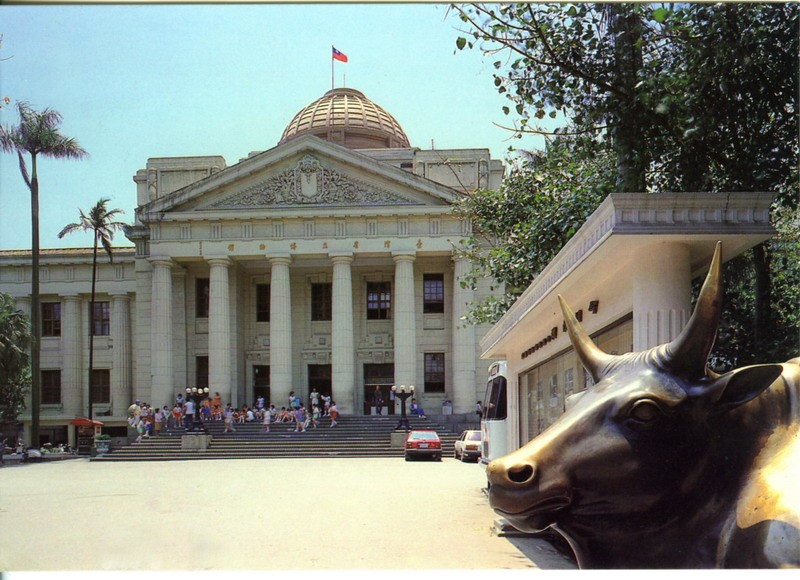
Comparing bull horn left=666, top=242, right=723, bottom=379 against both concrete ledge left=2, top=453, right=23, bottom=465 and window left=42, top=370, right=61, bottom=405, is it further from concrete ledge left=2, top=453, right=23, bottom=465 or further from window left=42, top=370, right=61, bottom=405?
window left=42, top=370, right=61, bottom=405

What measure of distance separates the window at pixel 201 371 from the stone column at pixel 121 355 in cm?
380

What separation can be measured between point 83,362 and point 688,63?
45.4 m

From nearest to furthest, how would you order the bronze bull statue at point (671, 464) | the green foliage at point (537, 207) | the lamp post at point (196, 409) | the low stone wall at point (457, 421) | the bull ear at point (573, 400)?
the bronze bull statue at point (671, 464)
the bull ear at point (573, 400)
the green foliage at point (537, 207)
the lamp post at point (196, 409)
the low stone wall at point (457, 421)

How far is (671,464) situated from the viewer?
320cm

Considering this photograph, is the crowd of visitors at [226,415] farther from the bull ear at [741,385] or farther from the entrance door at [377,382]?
the bull ear at [741,385]

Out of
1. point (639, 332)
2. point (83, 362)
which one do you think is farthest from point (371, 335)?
point (639, 332)

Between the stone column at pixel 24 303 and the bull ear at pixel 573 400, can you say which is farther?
the stone column at pixel 24 303

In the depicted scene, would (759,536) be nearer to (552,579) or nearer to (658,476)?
(658,476)

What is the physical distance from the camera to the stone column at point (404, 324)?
4584 cm

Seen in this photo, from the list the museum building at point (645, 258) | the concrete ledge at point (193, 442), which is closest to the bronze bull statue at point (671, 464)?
the museum building at point (645, 258)

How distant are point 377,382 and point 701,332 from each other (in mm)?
45644

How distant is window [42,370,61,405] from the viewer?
49781mm

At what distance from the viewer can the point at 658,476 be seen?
10.5 feet

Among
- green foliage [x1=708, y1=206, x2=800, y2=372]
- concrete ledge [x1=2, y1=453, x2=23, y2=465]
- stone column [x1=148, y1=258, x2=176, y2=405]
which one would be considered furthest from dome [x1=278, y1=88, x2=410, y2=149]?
green foliage [x1=708, y1=206, x2=800, y2=372]
